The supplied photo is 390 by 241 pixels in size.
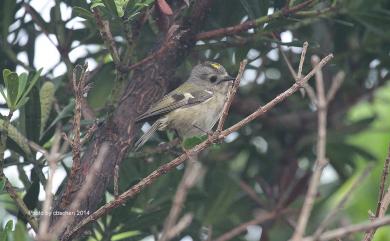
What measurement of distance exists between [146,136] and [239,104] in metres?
0.88

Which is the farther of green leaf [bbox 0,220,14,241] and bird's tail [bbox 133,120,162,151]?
bird's tail [bbox 133,120,162,151]

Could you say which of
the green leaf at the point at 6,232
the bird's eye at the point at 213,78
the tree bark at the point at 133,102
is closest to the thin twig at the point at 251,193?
the bird's eye at the point at 213,78

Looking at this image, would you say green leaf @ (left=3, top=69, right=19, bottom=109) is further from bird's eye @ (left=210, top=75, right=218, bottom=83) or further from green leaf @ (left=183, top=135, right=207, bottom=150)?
bird's eye @ (left=210, top=75, right=218, bottom=83)

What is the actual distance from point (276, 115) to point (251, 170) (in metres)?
0.42

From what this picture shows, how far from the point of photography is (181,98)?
495cm

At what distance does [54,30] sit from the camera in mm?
3949

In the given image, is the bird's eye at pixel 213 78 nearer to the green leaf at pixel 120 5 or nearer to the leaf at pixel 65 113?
the leaf at pixel 65 113

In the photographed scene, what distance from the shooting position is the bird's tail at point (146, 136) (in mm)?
3932

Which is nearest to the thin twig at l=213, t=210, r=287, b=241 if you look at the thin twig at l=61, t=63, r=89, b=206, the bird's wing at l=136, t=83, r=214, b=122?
the thin twig at l=61, t=63, r=89, b=206

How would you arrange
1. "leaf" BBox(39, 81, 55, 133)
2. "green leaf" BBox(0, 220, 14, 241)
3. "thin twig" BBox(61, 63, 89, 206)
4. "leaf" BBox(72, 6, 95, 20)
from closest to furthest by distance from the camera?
"thin twig" BBox(61, 63, 89, 206) < "green leaf" BBox(0, 220, 14, 241) < "leaf" BBox(72, 6, 95, 20) < "leaf" BBox(39, 81, 55, 133)

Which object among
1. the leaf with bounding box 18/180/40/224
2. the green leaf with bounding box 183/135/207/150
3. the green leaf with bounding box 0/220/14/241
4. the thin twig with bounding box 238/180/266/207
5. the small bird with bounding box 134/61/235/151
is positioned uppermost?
the green leaf with bounding box 183/135/207/150

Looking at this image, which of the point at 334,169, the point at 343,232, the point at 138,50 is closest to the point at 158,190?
the point at 138,50

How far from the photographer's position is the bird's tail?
3.93 meters

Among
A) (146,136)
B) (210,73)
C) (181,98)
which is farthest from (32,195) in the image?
(210,73)
